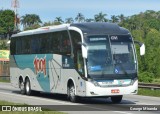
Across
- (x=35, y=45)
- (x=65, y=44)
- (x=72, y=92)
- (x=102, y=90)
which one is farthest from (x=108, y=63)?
(x=35, y=45)

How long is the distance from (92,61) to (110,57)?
0.77m

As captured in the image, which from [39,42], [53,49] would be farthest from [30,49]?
[53,49]

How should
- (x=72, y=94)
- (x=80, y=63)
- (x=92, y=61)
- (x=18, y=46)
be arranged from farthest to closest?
(x=18, y=46) → (x=72, y=94) → (x=80, y=63) → (x=92, y=61)

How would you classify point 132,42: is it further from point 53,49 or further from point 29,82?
point 29,82

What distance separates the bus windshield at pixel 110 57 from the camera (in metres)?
21.5

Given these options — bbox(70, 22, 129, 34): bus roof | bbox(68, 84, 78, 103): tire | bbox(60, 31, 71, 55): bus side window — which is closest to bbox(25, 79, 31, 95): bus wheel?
bbox(60, 31, 71, 55): bus side window

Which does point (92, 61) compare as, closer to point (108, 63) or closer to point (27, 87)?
point (108, 63)

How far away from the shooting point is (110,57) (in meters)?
21.6

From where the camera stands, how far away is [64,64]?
23844mm

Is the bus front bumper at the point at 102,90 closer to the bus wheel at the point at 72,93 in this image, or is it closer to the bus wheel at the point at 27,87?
the bus wheel at the point at 72,93

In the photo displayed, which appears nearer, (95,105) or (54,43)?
(95,105)

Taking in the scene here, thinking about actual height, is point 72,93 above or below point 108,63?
below

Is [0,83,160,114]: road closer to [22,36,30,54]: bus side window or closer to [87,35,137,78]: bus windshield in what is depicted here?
[87,35,137,78]: bus windshield

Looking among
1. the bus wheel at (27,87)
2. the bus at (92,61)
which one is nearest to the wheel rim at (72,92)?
the bus at (92,61)
